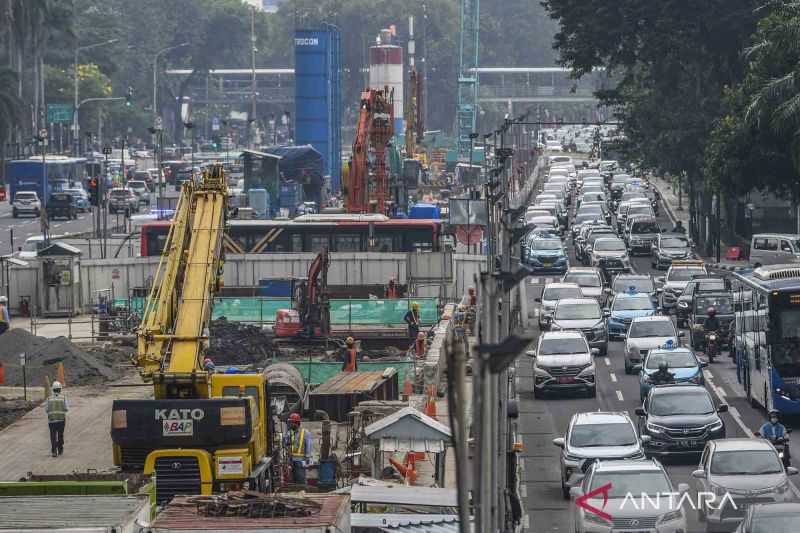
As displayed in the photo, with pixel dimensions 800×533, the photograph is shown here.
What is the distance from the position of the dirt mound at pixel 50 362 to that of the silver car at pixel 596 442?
19.3 meters

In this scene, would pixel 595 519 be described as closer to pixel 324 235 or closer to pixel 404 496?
pixel 404 496

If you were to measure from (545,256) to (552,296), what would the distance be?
15645 millimetres

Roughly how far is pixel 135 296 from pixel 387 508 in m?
38.2

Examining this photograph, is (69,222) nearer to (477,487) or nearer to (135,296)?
(135,296)

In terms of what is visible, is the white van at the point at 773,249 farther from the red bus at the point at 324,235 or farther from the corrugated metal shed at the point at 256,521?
the corrugated metal shed at the point at 256,521

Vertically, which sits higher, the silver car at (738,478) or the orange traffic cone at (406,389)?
the silver car at (738,478)

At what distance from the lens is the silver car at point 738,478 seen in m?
25.5

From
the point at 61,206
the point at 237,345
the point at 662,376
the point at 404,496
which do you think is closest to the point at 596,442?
the point at 662,376

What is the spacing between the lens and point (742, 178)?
203ft

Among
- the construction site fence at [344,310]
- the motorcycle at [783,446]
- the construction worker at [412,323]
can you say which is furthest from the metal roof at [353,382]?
the construction site fence at [344,310]

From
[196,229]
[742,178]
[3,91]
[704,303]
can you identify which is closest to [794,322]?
[196,229]

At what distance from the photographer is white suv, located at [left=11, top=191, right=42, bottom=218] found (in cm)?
10975

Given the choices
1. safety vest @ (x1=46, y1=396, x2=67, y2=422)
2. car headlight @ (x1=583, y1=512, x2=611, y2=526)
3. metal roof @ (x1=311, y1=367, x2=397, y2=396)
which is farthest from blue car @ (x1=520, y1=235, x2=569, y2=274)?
car headlight @ (x1=583, y1=512, x2=611, y2=526)

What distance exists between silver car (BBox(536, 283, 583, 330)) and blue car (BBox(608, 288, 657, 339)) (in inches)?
68.4
